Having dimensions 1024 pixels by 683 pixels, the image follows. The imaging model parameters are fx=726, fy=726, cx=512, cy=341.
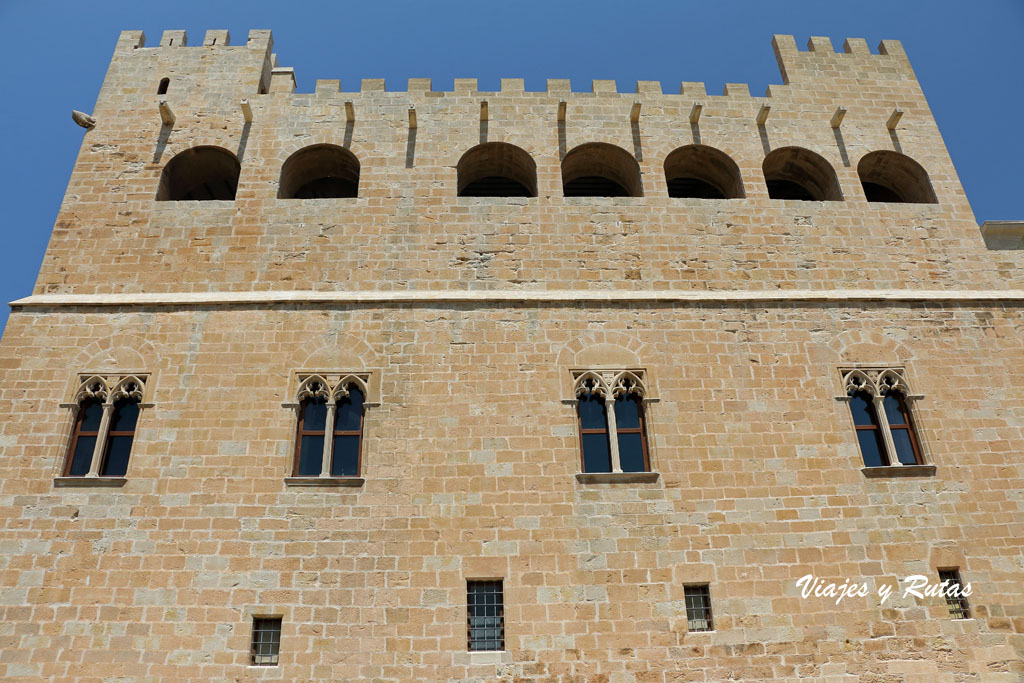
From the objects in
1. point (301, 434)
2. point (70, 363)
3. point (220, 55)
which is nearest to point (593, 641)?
point (301, 434)

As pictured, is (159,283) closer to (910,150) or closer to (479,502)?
(479,502)

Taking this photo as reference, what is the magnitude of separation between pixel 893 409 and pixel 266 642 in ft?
27.3

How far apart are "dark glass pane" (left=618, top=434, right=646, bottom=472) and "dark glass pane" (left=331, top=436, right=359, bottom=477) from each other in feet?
10.8

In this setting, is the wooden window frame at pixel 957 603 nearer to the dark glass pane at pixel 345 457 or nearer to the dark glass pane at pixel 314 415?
the dark glass pane at pixel 345 457

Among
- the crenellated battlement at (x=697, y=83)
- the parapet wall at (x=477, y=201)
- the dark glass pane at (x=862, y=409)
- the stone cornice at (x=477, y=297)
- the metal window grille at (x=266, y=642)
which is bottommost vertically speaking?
the metal window grille at (x=266, y=642)

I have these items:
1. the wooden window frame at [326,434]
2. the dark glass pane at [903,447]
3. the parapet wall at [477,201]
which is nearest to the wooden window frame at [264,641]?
the wooden window frame at [326,434]

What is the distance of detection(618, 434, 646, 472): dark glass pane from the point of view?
9109 mm

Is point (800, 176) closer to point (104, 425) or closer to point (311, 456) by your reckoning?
point (311, 456)

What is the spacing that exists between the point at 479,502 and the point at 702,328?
3.86m

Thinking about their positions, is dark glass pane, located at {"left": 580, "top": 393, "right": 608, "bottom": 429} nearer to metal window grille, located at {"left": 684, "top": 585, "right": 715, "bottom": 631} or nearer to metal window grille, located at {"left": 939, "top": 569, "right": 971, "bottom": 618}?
metal window grille, located at {"left": 684, "top": 585, "right": 715, "bottom": 631}

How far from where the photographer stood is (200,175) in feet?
39.7

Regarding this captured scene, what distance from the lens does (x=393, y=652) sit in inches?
311

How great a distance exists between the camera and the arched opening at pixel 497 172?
1155 cm

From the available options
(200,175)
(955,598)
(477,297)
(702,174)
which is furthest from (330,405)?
(955,598)
